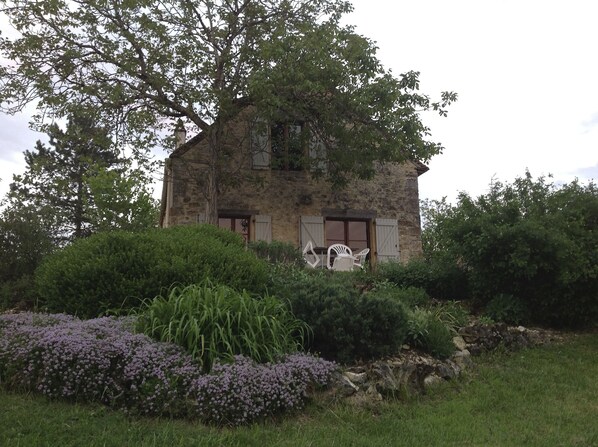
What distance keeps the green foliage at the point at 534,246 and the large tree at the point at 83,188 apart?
747 cm

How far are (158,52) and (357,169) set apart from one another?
18.3ft

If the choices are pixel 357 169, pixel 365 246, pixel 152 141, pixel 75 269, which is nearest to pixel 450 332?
pixel 75 269

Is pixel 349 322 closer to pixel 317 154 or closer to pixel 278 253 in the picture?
pixel 278 253

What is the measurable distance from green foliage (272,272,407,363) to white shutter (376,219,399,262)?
31.6 ft

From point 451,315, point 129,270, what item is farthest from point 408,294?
point 129,270

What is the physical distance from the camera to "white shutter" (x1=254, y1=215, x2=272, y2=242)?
14758mm

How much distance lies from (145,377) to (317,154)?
36.9 feet

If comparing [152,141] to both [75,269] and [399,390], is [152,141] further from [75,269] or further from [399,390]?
[399,390]

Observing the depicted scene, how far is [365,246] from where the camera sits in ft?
52.6

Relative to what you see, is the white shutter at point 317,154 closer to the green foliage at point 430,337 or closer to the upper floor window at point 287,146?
the upper floor window at point 287,146

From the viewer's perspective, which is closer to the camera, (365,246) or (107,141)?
(107,141)

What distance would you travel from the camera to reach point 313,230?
50.0 ft

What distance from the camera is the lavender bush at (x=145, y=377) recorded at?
437 cm

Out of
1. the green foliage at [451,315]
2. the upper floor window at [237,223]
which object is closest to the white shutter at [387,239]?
the upper floor window at [237,223]
